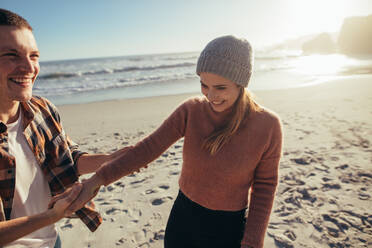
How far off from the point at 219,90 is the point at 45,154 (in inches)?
55.9

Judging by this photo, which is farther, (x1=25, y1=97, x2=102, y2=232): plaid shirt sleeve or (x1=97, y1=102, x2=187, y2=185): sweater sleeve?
(x1=97, y1=102, x2=187, y2=185): sweater sleeve

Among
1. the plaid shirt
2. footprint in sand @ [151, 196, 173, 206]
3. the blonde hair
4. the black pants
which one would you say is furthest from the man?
footprint in sand @ [151, 196, 173, 206]

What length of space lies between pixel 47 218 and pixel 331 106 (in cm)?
891

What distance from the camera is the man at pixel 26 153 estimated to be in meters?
1.33

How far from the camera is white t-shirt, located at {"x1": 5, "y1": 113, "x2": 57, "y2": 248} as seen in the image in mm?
1453

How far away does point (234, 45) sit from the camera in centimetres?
167

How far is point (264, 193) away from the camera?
1.64 meters

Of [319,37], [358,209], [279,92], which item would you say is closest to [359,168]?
[358,209]

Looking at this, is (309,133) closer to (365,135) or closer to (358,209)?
(365,135)

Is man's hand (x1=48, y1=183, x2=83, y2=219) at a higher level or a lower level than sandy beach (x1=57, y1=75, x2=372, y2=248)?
higher

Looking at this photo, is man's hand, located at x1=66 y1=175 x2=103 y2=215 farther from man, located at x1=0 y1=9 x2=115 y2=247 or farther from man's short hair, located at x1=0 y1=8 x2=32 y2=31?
man's short hair, located at x1=0 y1=8 x2=32 y2=31

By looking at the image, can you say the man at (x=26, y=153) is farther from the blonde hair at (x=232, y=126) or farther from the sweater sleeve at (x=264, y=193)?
the sweater sleeve at (x=264, y=193)

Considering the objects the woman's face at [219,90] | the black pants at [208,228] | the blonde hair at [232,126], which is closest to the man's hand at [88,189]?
the black pants at [208,228]

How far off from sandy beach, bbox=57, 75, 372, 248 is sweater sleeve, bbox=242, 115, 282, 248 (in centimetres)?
132
